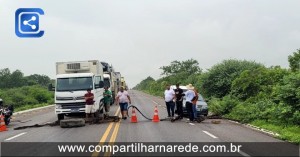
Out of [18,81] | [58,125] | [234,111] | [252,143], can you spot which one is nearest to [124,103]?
[58,125]

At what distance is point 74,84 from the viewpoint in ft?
67.5

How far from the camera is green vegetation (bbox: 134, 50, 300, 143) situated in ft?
54.2

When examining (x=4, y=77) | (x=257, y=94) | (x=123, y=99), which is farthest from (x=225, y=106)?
(x=4, y=77)

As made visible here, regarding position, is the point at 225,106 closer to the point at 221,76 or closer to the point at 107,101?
the point at 107,101

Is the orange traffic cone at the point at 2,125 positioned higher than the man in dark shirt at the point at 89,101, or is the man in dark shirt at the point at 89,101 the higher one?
the man in dark shirt at the point at 89,101

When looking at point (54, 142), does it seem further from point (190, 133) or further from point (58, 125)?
point (58, 125)

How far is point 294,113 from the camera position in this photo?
15703 mm

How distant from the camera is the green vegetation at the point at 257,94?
54.2 feet

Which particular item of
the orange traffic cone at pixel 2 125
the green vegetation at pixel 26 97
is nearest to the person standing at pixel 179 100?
the orange traffic cone at pixel 2 125

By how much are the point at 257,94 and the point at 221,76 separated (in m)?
6.04

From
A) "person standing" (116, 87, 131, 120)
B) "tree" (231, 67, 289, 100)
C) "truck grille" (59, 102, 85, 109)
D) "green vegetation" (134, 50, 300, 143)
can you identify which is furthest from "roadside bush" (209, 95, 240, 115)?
"truck grille" (59, 102, 85, 109)

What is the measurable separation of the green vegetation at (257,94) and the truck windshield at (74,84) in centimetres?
811

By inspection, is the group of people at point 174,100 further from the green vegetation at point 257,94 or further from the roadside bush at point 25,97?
the roadside bush at point 25,97

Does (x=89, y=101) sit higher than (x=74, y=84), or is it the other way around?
(x=74, y=84)
